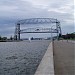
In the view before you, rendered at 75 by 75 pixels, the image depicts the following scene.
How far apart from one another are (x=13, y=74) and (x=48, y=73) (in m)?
3.53

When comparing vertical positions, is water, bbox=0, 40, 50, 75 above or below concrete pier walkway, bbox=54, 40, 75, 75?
below

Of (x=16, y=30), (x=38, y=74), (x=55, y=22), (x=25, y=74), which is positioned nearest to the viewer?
(x=38, y=74)

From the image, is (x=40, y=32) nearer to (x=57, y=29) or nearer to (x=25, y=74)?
(x=57, y=29)

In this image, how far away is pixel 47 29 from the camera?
17300 centimetres

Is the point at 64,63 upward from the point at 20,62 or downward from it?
upward

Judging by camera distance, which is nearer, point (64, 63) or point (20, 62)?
point (64, 63)

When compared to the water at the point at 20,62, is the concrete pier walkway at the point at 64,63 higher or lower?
higher

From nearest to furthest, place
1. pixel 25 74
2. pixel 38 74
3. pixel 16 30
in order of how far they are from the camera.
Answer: pixel 38 74 < pixel 25 74 < pixel 16 30

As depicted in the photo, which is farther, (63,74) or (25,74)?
(25,74)

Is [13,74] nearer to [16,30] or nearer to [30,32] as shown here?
[16,30]

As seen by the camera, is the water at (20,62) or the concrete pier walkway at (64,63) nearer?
the concrete pier walkway at (64,63)

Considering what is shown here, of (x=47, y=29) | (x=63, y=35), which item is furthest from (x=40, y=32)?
(x=63, y=35)

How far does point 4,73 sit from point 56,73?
4.17 m

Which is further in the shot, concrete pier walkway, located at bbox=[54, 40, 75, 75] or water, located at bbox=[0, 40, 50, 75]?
Result: water, located at bbox=[0, 40, 50, 75]
